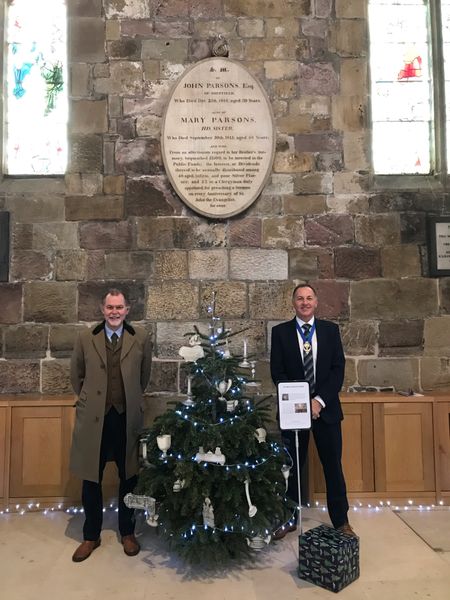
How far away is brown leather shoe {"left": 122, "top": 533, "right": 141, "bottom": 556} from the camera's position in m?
2.69

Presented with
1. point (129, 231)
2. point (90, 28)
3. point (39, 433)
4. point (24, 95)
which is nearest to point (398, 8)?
point (90, 28)

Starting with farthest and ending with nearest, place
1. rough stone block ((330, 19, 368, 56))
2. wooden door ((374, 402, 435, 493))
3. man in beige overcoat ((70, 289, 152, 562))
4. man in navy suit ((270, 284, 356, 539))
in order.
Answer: rough stone block ((330, 19, 368, 56)) → wooden door ((374, 402, 435, 493)) → man in navy suit ((270, 284, 356, 539)) → man in beige overcoat ((70, 289, 152, 562))

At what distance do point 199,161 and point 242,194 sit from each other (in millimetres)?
449

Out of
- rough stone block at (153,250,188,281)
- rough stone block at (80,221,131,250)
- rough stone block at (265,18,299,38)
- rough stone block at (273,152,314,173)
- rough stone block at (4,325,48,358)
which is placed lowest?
rough stone block at (4,325,48,358)

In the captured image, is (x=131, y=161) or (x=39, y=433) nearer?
(x=39, y=433)

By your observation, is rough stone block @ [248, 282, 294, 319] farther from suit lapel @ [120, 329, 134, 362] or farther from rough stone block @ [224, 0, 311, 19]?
rough stone block @ [224, 0, 311, 19]

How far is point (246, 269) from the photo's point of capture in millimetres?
3900

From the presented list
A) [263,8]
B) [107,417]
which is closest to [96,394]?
Result: [107,417]

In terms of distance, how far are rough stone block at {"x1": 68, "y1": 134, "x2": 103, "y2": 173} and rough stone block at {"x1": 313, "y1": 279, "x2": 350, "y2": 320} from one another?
205 cm

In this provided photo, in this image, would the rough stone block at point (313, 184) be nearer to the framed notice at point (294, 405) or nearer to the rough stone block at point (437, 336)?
the rough stone block at point (437, 336)

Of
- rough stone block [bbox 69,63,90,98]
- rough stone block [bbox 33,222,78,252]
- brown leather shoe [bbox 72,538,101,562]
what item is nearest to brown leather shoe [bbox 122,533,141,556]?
brown leather shoe [bbox 72,538,101,562]

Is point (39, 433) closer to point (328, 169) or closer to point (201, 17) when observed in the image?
point (328, 169)

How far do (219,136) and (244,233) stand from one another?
83cm

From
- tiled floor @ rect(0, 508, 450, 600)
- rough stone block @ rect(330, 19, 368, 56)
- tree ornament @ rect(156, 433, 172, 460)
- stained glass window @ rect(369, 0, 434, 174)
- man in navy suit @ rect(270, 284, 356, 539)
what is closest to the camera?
tiled floor @ rect(0, 508, 450, 600)
